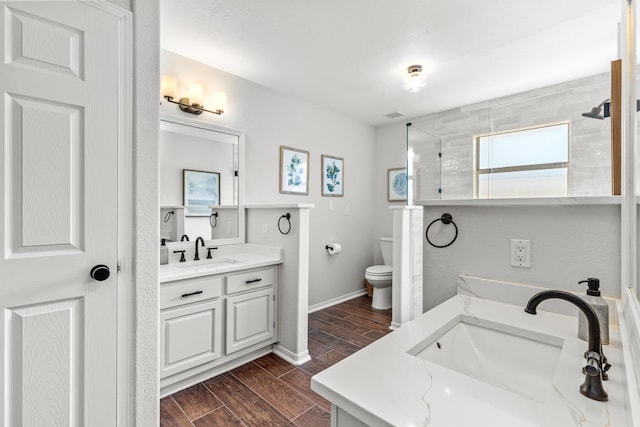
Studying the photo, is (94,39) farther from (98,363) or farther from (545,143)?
(545,143)

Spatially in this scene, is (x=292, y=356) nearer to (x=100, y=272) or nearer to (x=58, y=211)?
(x=100, y=272)

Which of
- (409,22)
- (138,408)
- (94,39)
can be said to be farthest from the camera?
(409,22)

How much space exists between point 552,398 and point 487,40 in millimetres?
2408

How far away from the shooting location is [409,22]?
1.99 m

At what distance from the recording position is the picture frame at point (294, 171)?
10.4 feet

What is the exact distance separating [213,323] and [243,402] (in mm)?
538

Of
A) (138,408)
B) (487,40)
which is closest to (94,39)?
(138,408)

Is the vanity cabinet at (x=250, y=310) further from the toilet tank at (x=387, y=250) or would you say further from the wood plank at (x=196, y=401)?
the toilet tank at (x=387, y=250)

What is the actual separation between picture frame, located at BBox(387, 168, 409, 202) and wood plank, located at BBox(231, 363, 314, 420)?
2773 millimetres

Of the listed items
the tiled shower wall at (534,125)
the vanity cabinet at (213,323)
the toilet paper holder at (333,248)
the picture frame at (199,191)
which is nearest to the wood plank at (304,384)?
the vanity cabinet at (213,323)

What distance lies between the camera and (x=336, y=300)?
3705mm

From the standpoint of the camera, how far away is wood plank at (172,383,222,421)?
1.73m

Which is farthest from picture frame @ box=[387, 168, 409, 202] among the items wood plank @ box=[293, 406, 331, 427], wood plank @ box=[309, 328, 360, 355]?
wood plank @ box=[293, 406, 331, 427]

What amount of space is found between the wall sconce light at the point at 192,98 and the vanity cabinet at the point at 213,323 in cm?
139
